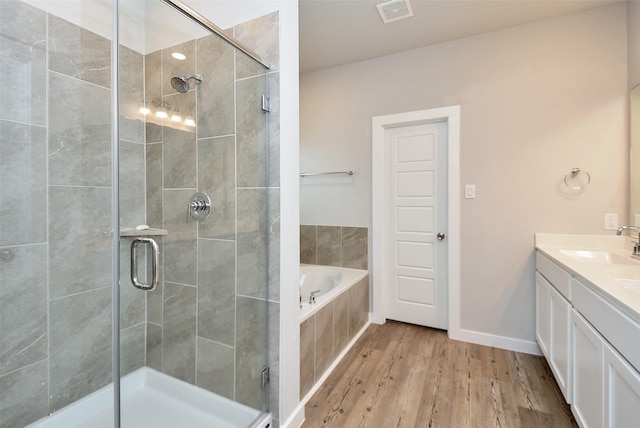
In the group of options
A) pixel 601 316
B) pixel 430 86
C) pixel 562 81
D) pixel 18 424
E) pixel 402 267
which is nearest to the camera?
pixel 601 316

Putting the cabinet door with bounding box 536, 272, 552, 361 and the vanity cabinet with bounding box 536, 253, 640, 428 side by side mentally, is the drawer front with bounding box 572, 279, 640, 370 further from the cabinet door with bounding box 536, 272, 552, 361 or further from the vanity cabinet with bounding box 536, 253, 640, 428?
the cabinet door with bounding box 536, 272, 552, 361

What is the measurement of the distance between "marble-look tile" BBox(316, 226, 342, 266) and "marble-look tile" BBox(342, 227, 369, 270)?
6 cm

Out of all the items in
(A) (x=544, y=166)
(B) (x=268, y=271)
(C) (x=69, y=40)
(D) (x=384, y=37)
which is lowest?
(B) (x=268, y=271)

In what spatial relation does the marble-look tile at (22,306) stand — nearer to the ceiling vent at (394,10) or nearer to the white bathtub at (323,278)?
the white bathtub at (323,278)

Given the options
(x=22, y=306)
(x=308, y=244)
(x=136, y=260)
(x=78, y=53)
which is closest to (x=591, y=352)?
(x=136, y=260)

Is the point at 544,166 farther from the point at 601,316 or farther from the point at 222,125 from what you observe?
the point at 222,125

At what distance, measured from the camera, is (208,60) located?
148 centimetres

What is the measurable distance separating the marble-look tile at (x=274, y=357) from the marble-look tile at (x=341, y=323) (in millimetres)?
746

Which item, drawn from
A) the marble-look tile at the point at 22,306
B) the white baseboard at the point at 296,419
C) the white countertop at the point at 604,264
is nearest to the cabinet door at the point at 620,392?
the white countertop at the point at 604,264

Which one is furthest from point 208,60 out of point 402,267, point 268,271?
point 402,267

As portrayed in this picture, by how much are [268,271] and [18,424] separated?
138 centimetres

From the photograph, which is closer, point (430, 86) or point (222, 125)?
point (222, 125)

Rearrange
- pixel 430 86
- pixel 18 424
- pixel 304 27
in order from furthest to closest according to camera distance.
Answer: pixel 430 86 → pixel 304 27 → pixel 18 424

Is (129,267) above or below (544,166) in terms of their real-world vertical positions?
below
